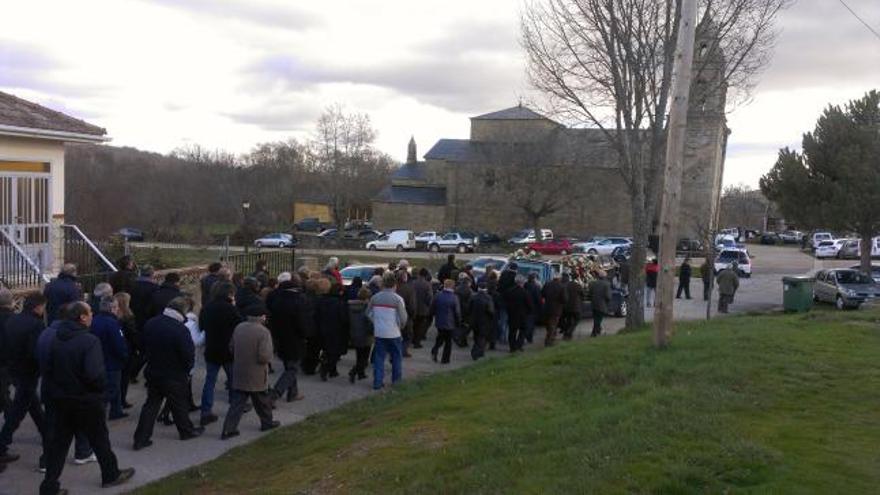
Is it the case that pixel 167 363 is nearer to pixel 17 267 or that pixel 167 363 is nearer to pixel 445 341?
pixel 445 341

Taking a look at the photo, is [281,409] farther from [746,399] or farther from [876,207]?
[876,207]

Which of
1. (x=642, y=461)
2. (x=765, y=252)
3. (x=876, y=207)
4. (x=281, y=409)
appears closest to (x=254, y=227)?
(x=765, y=252)

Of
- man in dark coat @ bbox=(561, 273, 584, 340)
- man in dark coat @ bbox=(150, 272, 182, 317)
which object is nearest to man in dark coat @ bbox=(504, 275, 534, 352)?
man in dark coat @ bbox=(561, 273, 584, 340)

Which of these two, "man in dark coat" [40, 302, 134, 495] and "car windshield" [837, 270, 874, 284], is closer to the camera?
"man in dark coat" [40, 302, 134, 495]

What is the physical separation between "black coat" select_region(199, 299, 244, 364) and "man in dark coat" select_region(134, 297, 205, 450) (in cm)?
69

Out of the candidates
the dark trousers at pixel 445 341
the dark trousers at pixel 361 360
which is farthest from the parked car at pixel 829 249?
the dark trousers at pixel 361 360

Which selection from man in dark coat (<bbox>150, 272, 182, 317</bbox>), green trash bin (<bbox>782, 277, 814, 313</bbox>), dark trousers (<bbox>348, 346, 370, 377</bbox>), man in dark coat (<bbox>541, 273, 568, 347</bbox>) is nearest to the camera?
man in dark coat (<bbox>150, 272, 182, 317</bbox>)

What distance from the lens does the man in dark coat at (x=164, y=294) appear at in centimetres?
1086

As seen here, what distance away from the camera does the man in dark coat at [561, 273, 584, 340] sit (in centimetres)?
1781

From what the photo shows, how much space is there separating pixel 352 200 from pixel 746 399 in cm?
7626

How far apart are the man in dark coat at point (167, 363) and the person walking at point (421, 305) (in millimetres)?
6798

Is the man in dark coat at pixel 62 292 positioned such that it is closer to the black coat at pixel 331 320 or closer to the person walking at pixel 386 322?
the black coat at pixel 331 320

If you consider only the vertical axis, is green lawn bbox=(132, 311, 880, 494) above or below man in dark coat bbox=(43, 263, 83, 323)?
below

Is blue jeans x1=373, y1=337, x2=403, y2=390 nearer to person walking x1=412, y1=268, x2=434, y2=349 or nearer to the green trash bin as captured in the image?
person walking x1=412, y1=268, x2=434, y2=349
